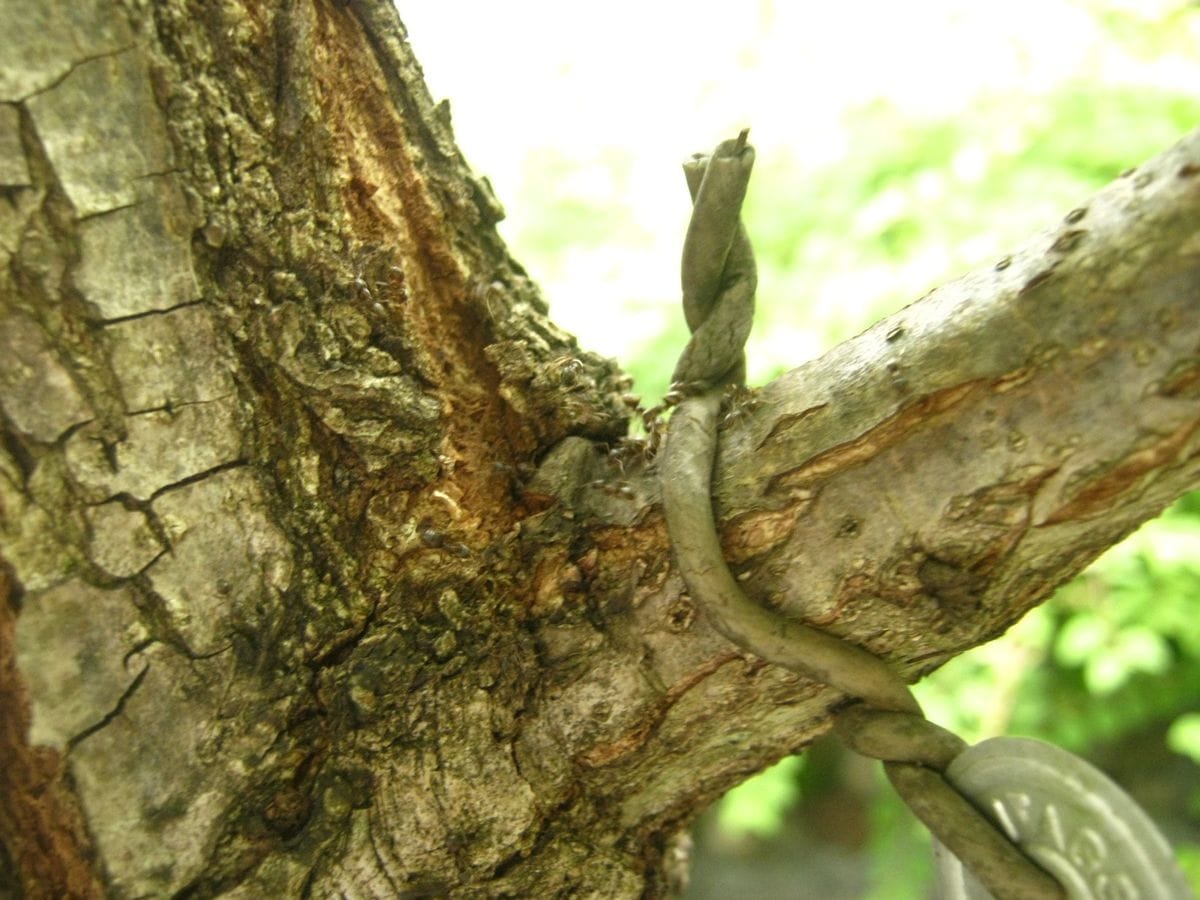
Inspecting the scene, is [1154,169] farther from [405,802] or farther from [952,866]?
[405,802]

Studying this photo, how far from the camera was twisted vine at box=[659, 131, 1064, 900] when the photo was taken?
1252 mm

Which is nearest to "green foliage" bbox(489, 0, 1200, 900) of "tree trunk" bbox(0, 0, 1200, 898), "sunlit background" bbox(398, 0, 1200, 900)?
"sunlit background" bbox(398, 0, 1200, 900)

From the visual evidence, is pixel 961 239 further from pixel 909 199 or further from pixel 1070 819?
pixel 1070 819

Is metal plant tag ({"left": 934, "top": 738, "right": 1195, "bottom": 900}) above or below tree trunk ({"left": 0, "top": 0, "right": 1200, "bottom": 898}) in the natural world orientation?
below

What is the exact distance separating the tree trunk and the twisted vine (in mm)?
40

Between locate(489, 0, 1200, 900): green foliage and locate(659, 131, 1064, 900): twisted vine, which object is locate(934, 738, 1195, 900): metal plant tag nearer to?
locate(659, 131, 1064, 900): twisted vine

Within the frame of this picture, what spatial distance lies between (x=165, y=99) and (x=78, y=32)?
0.35ft

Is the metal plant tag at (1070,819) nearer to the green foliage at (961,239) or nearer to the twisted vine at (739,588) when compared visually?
the twisted vine at (739,588)

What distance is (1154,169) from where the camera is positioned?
40.5 inches

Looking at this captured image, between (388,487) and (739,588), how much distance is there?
19.2 inches

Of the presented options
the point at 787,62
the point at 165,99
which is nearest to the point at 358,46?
the point at 165,99

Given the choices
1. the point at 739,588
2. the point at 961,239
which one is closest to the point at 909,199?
the point at 961,239

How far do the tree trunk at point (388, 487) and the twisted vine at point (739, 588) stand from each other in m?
0.04

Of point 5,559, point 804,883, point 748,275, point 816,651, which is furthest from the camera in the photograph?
point 804,883
